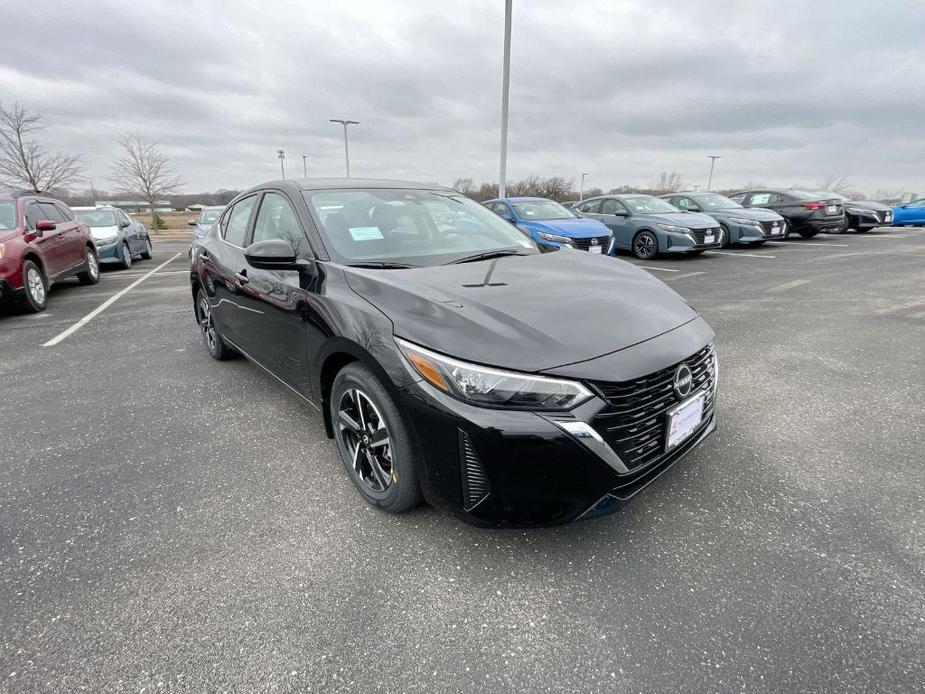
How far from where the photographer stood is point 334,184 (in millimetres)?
3258

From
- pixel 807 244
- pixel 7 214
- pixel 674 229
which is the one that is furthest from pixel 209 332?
pixel 807 244

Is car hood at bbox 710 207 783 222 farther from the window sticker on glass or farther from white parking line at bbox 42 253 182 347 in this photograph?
white parking line at bbox 42 253 182 347

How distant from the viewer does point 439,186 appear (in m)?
3.88

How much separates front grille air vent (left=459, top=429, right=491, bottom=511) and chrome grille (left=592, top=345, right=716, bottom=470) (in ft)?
1.48

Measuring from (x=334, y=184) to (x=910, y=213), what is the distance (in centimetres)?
2527

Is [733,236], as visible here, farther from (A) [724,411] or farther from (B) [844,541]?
(B) [844,541]

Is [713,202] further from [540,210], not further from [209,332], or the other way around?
[209,332]

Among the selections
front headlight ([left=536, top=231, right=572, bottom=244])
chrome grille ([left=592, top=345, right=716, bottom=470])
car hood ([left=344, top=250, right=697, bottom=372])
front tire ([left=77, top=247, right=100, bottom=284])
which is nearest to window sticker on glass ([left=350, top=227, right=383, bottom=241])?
car hood ([left=344, top=250, right=697, bottom=372])

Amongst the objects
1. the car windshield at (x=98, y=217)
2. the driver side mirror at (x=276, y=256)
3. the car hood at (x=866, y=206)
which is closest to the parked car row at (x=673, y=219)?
the car hood at (x=866, y=206)

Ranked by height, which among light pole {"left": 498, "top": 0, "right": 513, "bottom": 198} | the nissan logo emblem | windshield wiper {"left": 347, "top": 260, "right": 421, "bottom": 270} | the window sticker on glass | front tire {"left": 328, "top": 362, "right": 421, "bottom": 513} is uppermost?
light pole {"left": 498, "top": 0, "right": 513, "bottom": 198}

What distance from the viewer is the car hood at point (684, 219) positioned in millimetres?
11148

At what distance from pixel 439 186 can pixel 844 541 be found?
329 cm

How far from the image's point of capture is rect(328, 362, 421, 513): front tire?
6.83 ft

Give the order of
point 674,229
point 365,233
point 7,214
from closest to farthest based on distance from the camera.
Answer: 1. point 365,233
2. point 7,214
3. point 674,229
